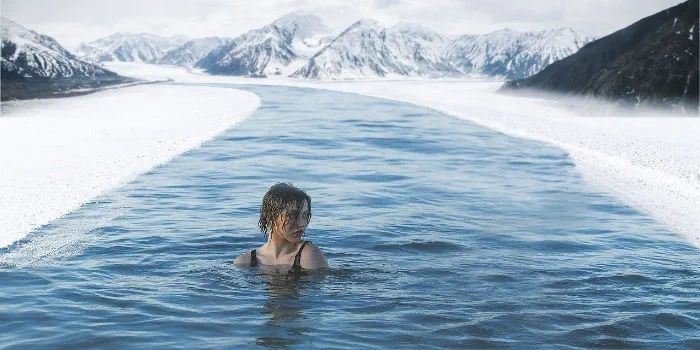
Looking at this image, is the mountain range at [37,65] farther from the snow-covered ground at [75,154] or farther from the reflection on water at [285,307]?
the reflection on water at [285,307]

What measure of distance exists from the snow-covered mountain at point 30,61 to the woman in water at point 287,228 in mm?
102499

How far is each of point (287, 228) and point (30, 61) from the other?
136 metres

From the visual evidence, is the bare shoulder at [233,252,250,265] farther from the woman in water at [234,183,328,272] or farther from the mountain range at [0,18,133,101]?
the mountain range at [0,18,133,101]

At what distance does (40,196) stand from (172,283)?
7.36 meters

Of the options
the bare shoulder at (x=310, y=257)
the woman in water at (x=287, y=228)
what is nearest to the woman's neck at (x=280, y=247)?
the woman in water at (x=287, y=228)

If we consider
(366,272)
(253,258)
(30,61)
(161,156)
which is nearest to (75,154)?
(161,156)

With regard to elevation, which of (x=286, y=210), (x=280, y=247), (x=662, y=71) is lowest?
(x=280, y=247)

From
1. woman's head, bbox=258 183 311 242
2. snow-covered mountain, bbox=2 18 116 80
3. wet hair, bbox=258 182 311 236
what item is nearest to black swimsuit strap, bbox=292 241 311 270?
woman's head, bbox=258 183 311 242

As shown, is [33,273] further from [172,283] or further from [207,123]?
[207,123]

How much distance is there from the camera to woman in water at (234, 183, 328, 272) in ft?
28.8

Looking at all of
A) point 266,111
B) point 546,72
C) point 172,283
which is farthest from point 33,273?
point 546,72

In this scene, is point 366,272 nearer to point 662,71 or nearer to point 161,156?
point 161,156

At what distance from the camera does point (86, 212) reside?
14.6 meters

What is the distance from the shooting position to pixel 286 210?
879 cm
